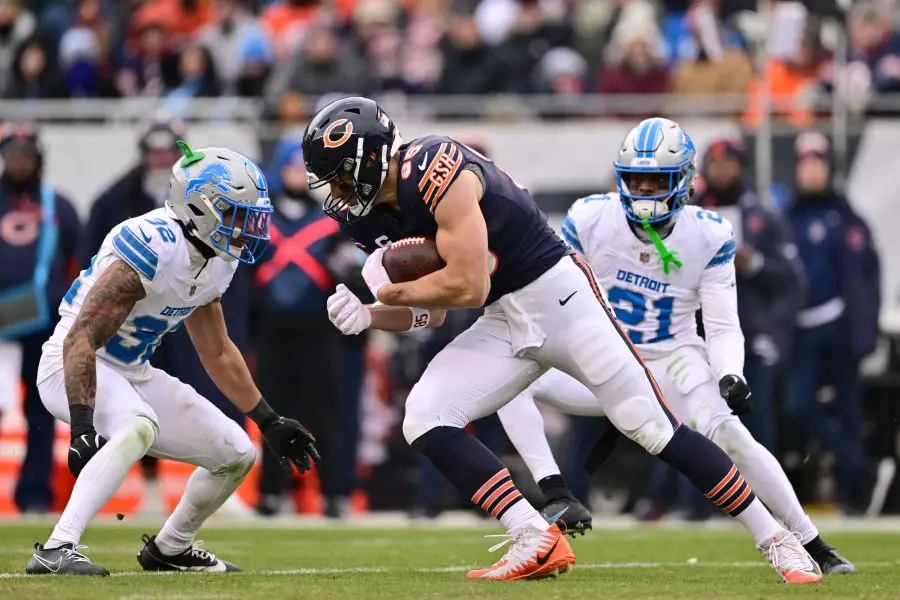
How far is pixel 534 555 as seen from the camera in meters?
5.99

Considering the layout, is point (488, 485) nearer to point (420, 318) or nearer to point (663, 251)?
point (420, 318)

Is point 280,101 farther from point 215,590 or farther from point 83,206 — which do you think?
point 215,590

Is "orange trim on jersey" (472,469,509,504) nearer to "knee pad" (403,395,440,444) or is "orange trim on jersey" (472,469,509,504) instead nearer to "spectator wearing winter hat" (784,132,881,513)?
"knee pad" (403,395,440,444)

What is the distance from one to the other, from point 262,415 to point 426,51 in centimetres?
698

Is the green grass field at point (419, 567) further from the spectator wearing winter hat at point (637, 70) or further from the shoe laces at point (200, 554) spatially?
the spectator wearing winter hat at point (637, 70)

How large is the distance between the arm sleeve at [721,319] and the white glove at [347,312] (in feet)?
5.44

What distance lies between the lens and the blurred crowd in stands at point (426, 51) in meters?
12.4

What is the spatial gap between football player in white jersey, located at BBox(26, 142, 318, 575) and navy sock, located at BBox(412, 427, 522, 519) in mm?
766

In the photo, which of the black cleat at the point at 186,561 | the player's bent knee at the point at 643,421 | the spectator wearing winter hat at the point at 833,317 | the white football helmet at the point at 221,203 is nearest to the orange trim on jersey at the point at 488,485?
the player's bent knee at the point at 643,421

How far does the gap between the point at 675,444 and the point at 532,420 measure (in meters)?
1.02

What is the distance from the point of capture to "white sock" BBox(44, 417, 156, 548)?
233 inches

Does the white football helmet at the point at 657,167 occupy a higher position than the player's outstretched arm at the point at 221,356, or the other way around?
the white football helmet at the point at 657,167

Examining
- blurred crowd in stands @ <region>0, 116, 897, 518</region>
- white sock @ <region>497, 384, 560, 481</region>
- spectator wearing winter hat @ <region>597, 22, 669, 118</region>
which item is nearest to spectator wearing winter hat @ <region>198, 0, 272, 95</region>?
blurred crowd in stands @ <region>0, 116, 897, 518</region>

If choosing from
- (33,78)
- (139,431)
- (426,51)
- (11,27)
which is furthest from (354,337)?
(11,27)
